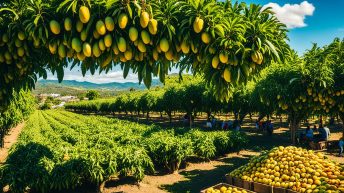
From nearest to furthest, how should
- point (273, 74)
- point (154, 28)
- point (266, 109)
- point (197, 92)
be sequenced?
point (154, 28), point (273, 74), point (266, 109), point (197, 92)

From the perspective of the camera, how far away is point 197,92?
107 ft

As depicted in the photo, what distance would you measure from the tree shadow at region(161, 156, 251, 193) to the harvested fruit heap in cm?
281

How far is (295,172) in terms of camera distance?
7.85 meters

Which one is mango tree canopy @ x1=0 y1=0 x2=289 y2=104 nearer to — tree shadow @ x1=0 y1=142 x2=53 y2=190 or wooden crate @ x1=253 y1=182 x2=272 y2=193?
wooden crate @ x1=253 y1=182 x2=272 y2=193

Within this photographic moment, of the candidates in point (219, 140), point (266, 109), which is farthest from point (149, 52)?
point (266, 109)

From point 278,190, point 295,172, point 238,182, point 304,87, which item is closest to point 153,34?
point 278,190

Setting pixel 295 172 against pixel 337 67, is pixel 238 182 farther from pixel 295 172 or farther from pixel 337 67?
pixel 337 67

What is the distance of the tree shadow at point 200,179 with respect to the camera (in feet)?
37.2

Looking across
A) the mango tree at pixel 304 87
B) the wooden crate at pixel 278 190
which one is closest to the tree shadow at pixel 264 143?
the mango tree at pixel 304 87

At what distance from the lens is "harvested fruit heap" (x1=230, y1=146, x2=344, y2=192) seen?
23.5 feet

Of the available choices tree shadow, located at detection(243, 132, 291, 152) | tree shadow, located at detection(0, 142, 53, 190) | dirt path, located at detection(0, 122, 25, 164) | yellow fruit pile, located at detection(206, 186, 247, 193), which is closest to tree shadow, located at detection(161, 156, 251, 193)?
yellow fruit pile, located at detection(206, 186, 247, 193)

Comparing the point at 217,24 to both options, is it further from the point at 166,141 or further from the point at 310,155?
the point at 166,141

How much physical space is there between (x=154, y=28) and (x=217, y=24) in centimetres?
47

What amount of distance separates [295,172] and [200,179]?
5316mm
